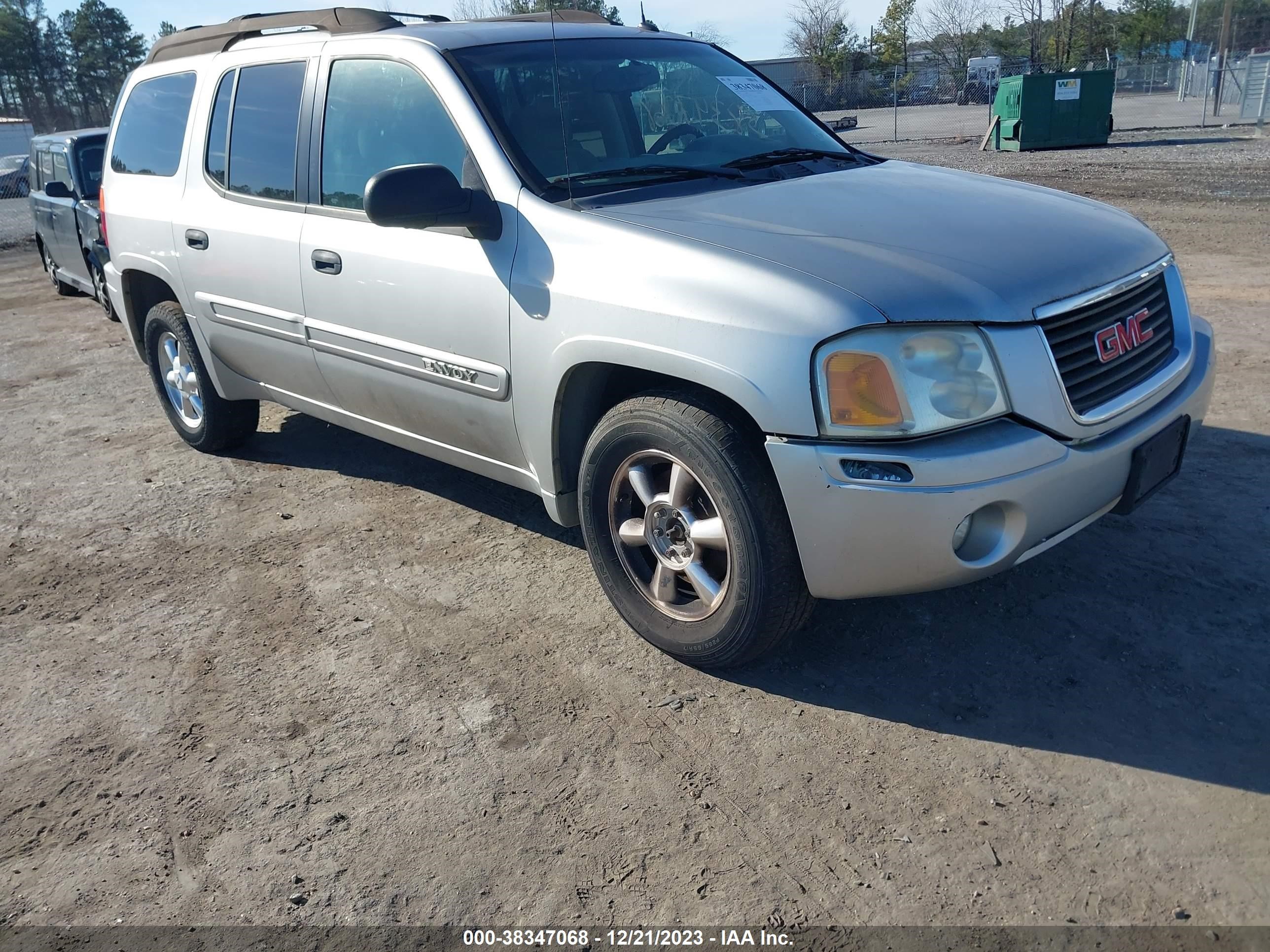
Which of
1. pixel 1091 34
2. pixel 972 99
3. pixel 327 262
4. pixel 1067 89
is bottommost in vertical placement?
pixel 972 99

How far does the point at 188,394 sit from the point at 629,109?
3.09 m

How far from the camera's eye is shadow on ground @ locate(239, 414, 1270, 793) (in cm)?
279

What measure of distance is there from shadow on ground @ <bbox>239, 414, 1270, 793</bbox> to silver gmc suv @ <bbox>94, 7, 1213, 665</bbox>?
34cm

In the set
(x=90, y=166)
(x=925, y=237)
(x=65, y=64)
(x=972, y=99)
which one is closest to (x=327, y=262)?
(x=925, y=237)

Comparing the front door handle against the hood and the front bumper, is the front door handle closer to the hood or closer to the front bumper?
the hood

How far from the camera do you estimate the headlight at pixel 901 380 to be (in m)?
2.61

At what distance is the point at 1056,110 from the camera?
69.8 ft

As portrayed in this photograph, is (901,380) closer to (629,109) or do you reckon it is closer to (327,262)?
(629,109)

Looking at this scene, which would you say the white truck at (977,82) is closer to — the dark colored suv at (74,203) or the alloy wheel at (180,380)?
the dark colored suv at (74,203)

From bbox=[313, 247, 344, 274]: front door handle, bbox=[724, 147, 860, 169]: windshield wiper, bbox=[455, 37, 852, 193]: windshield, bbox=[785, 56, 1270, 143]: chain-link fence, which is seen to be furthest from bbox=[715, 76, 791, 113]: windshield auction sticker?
bbox=[785, 56, 1270, 143]: chain-link fence

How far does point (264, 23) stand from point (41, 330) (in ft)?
22.5

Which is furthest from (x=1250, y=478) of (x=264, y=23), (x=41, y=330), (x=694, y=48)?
(x=41, y=330)

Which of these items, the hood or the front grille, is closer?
the hood

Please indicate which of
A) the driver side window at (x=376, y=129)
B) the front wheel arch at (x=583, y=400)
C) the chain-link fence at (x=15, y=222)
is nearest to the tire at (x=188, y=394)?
the driver side window at (x=376, y=129)
